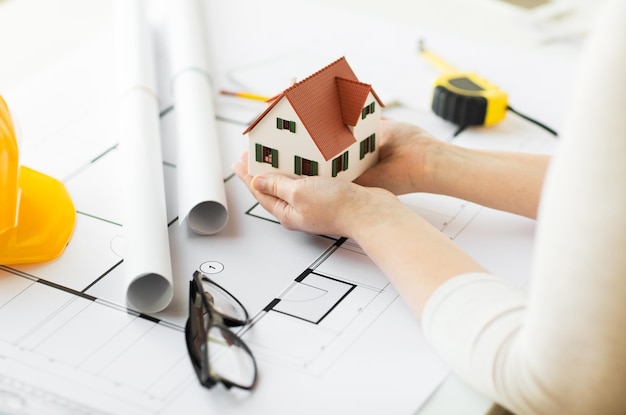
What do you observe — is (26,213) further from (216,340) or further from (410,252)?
(410,252)

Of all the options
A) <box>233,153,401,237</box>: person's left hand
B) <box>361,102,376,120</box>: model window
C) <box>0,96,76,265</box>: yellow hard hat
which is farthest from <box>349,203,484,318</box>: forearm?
<box>0,96,76,265</box>: yellow hard hat

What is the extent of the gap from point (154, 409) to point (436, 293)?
0.26 metres

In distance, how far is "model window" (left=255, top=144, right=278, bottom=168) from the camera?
0.86 meters

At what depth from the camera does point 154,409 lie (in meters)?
0.66

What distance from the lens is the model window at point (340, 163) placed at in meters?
0.84

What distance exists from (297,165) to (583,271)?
1.19 ft

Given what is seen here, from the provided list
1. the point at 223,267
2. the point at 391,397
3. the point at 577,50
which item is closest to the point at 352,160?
the point at 223,267

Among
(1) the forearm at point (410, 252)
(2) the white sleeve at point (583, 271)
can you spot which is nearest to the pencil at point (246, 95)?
(1) the forearm at point (410, 252)

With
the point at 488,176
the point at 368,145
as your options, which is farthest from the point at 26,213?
the point at 488,176

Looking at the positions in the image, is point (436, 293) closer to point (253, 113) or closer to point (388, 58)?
point (253, 113)

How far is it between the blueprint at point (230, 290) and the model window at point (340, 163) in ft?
0.25

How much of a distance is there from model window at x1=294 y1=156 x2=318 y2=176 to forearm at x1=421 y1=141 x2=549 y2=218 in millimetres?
143

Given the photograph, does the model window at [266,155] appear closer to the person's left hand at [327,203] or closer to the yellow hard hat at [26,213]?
the person's left hand at [327,203]

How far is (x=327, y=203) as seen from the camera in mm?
821
